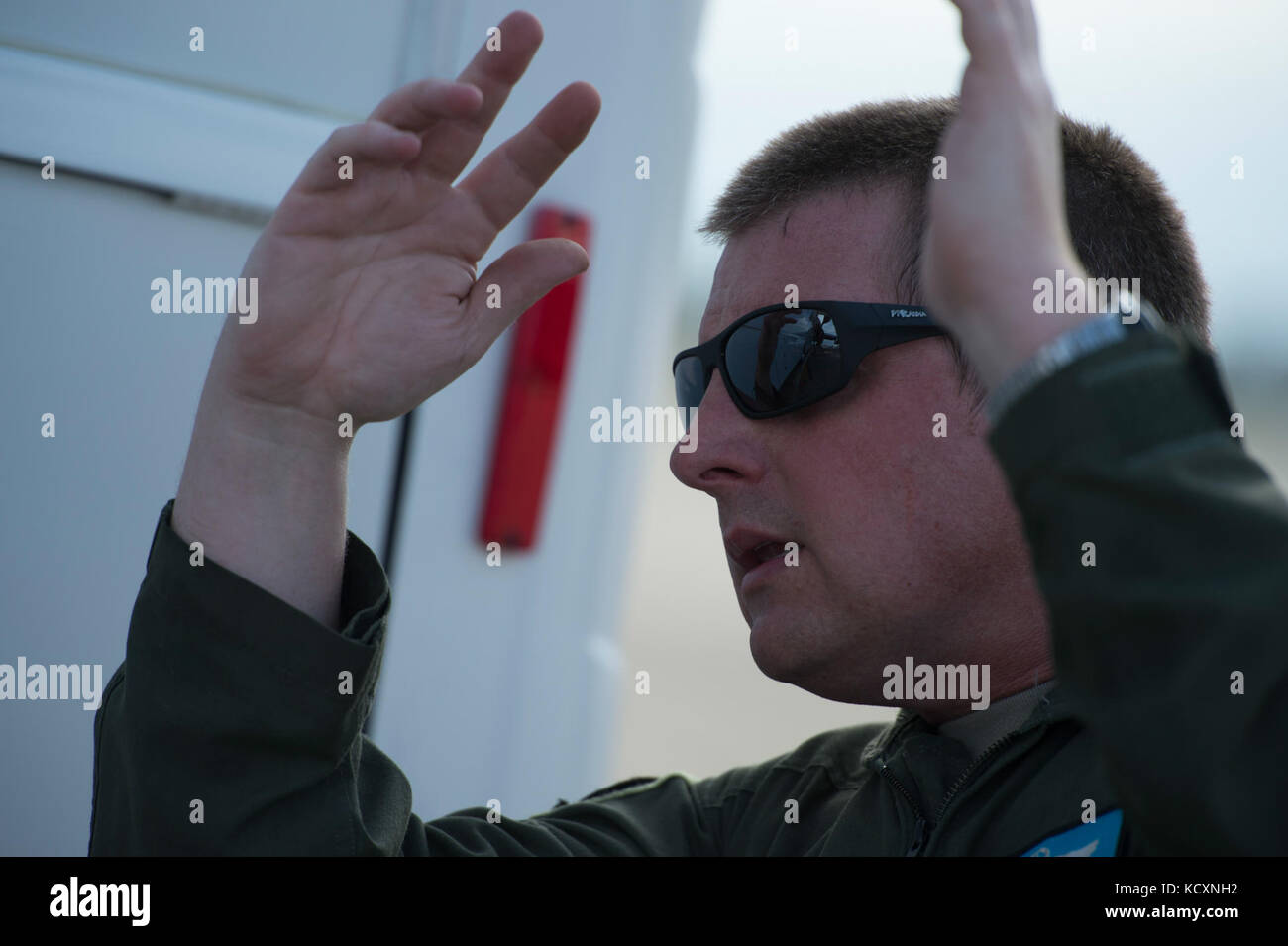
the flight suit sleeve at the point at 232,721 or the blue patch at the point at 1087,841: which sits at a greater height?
the flight suit sleeve at the point at 232,721

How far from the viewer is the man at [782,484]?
2.80 ft

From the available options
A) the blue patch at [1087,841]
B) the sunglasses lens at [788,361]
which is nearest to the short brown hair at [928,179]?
the sunglasses lens at [788,361]

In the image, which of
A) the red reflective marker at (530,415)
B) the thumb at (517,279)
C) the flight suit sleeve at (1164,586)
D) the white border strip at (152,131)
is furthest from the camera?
the red reflective marker at (530,415)

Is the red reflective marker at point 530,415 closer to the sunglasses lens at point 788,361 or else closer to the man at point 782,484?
the man at point 782,484

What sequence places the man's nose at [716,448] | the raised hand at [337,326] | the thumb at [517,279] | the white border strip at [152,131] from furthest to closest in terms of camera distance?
the white border strip at [152,131]
the man's nose at [716,448]
the thumb at [517,279]
the raised hand at [337,326]

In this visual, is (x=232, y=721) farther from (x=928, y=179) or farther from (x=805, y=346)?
(x=928, y=179)

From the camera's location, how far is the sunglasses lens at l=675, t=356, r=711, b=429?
1695mm

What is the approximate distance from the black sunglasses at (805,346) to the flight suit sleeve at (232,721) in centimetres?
53

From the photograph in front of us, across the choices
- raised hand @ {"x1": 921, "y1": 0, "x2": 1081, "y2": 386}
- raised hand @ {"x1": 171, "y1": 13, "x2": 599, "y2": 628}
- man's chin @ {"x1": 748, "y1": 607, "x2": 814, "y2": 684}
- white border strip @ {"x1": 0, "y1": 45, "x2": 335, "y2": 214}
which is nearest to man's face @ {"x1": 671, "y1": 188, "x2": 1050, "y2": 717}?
man's chin @ {"x1": 748, "y1": 607, "x2": 814, "y2": 684}

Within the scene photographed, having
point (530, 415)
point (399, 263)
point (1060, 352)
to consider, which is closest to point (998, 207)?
point (1060, 352)

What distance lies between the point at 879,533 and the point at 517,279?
1.68ft

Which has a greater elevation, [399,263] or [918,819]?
[399,263]

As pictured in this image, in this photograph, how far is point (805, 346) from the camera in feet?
5.06
